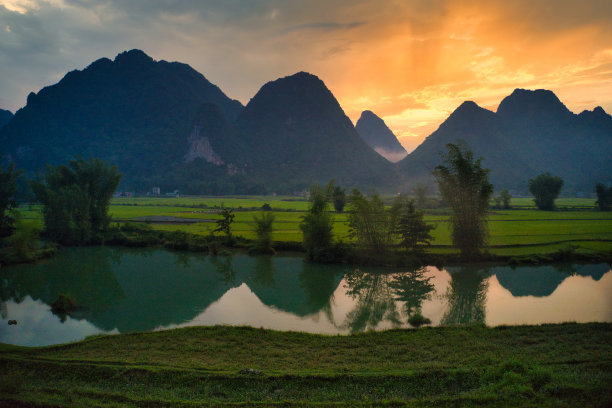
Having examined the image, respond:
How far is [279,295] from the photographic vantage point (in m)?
14.7

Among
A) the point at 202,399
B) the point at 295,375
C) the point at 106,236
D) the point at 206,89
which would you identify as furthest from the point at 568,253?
the point at 206,89

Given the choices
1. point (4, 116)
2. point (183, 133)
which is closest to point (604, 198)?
point (183, 133)

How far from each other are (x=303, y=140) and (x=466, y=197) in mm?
112112

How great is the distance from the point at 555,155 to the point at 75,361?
143 metres

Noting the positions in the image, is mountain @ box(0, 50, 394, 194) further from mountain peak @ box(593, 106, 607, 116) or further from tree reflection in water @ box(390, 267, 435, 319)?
mountain peak @ box(593, 106, 607, 116)

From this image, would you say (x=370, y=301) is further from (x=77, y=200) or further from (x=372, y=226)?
(x=77, y=200)

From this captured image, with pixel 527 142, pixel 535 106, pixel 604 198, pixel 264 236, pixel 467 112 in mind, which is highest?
pixel 535 106

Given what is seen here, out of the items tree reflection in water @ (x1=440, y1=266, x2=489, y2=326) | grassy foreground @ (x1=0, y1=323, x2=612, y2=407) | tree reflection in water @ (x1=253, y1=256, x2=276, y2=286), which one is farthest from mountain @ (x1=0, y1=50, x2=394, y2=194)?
grassy foreground @ (x1=0, y1=323, x2=612, y2=407)

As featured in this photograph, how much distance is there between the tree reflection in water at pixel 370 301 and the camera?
38.0 ft

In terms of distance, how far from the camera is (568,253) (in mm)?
19594

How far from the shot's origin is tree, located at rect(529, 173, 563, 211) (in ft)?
145

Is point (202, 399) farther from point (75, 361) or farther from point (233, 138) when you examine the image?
point (233, 138)

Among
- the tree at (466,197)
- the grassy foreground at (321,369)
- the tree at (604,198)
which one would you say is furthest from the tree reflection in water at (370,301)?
the tree at (604,198)

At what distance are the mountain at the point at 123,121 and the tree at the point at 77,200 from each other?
6563 centimetres
